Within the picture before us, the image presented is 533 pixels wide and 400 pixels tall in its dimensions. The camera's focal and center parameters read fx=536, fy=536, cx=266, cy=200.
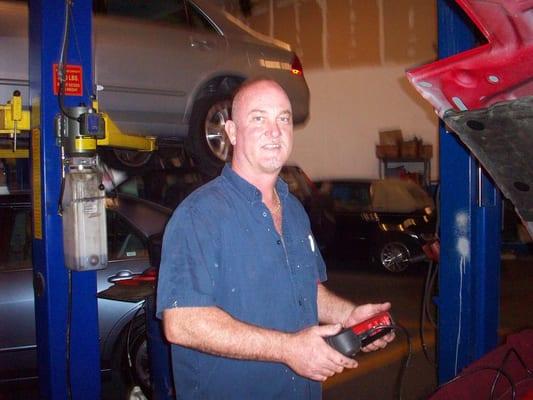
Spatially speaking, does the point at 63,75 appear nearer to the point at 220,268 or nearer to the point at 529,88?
the point at 220,268

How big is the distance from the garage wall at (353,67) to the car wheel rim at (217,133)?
765 centimetres

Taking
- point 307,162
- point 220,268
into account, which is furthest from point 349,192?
point 220,268

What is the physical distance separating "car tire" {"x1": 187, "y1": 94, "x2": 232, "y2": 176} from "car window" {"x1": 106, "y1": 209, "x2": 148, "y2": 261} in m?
0.76

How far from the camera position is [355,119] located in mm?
12227

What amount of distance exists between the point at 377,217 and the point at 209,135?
470 centimetres

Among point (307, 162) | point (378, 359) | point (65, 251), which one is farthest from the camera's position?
point (307, 162)

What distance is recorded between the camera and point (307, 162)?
12.7 m

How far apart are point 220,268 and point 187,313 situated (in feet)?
0.59

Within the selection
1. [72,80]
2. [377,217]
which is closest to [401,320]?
[377,217]

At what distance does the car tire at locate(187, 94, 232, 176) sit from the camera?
4.15 metres

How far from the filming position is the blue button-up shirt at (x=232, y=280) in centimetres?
157

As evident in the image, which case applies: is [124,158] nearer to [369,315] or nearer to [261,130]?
[261,130]

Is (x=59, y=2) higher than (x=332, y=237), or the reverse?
(x=59, y=2)

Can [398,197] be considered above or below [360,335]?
above
